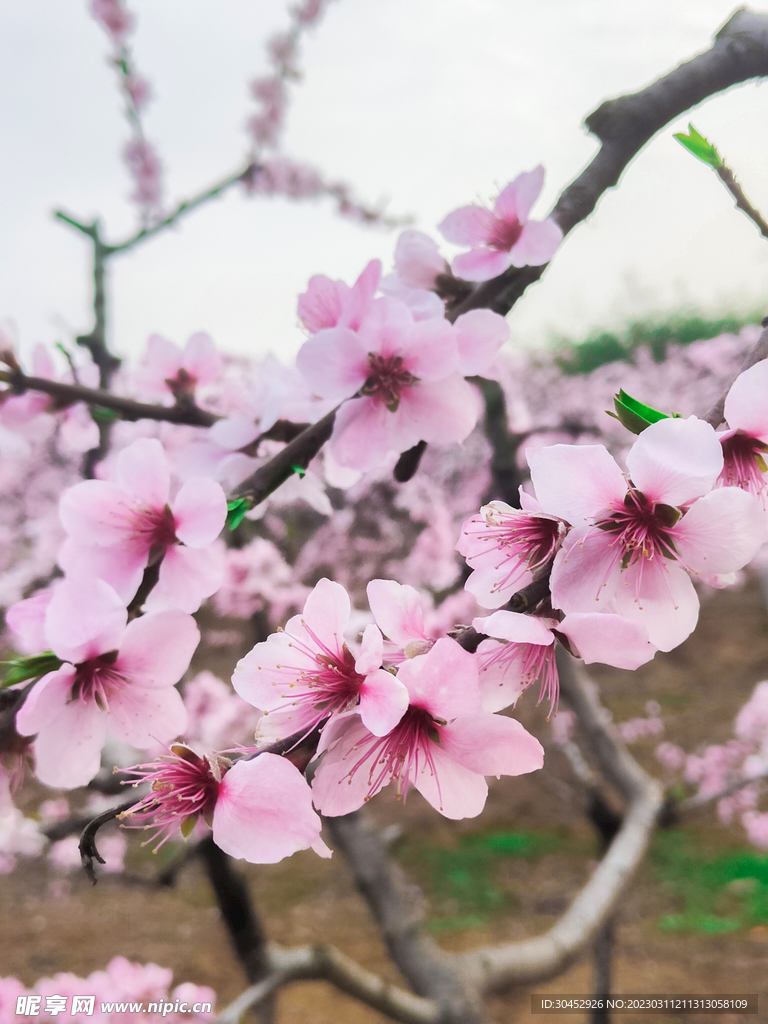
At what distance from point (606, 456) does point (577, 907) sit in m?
1.65

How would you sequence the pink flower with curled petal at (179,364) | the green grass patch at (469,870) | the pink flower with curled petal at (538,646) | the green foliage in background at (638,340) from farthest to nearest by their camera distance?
the green foliage in background at (638,340) → the green grass patch at (469,870) → the pink flower with curled petal at (179,364) → the pink flower with curled petal at (538,646)

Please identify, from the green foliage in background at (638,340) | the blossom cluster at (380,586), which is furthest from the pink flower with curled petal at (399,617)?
the green foliage in background at (638,340)

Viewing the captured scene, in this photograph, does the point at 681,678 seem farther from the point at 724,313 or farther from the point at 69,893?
the point at 69,893

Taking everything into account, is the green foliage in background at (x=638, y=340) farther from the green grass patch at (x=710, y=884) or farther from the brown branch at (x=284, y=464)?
the brown branch at (x=284, y=464)

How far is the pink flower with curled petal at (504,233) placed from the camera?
621mm

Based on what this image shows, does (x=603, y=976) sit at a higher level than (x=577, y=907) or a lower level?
lower

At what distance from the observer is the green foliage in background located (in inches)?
316

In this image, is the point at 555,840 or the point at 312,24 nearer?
the point at 312,24

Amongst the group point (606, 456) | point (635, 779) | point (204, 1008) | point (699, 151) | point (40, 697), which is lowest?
point (204, 1008)

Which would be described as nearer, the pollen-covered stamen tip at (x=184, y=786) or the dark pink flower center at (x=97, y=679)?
the pollen-covered stamen tip at (x=184, y=786)

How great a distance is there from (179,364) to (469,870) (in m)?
4.19

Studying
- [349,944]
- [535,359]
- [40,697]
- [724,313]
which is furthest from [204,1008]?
[724,313]

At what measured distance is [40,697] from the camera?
1.63 feet

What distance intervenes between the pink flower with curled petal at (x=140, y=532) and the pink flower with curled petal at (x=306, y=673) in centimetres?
13
